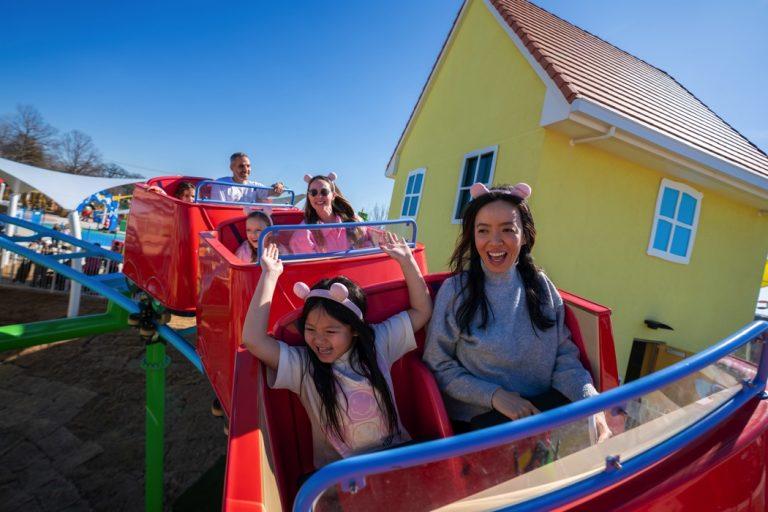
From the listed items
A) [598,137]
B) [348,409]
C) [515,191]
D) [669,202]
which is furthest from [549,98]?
[348,409]

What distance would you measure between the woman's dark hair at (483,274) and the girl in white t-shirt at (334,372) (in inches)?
17.1

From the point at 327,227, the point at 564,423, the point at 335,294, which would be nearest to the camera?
the point at 564,423

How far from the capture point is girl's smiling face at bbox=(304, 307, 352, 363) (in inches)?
58.8

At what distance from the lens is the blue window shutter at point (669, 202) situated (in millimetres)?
5672

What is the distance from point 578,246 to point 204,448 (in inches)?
218

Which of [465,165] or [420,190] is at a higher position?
[465,165]

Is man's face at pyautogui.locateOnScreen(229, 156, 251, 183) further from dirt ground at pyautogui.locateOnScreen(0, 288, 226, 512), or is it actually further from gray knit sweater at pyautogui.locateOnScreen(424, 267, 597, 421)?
gray knit sweater at pyautogui.locateOnScreen(424, 267, 597, 421)

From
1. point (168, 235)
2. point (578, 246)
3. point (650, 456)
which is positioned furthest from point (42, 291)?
point (650, 456)

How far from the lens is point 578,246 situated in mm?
5195

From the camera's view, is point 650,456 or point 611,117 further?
point 611,117

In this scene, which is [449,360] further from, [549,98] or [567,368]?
[549,98]

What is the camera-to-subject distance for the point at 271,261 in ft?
6.34

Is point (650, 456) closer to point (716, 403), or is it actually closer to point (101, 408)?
point (716, 403)

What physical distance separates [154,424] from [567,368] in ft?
11.4
